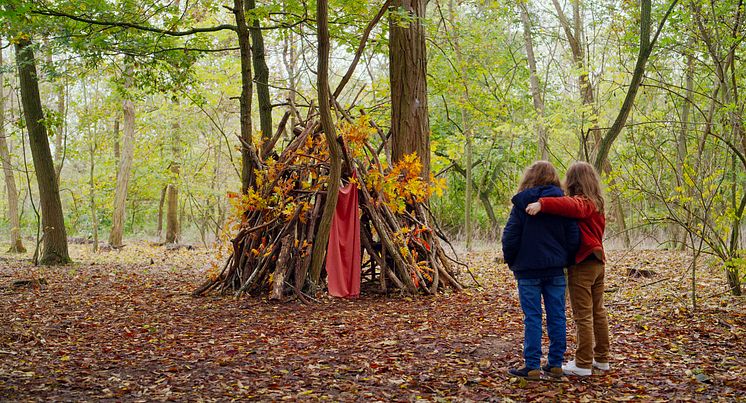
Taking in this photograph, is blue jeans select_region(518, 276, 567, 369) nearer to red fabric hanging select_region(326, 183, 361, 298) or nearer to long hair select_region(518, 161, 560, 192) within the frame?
long hair select_region(518, 161, 560, 192)

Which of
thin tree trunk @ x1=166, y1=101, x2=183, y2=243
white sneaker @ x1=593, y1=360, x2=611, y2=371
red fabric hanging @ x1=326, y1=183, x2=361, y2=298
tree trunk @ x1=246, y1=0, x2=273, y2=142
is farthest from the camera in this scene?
thin tree trunk @ x1=166, y1=101, x2=183, y2=243

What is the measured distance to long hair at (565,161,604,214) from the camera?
3793mm

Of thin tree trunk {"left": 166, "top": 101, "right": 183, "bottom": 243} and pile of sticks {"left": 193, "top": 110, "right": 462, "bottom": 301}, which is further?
thin tree trunk {"left": 166, "top": 101, "right": 183, "bottom": 243}

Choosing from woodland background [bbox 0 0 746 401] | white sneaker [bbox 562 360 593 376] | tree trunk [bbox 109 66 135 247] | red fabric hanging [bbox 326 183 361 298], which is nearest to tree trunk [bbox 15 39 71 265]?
woodland background [bbox 0 0 746 401]

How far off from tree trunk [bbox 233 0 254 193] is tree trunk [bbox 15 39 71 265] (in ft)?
12.5

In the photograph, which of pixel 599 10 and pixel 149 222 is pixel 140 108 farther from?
pixel 599 10

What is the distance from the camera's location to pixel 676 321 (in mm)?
5203

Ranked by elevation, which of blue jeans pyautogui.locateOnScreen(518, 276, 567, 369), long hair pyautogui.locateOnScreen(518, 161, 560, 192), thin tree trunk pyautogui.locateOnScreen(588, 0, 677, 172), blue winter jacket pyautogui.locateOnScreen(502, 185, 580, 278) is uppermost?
thin tree trunk pyautogui.locateOnScreen(588, 0, 677, 172)

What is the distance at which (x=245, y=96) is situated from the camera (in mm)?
7180

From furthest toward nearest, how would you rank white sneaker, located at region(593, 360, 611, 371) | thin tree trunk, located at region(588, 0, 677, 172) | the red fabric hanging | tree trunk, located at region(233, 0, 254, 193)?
tree trunk, located at region(233, 0, 254, 193), the red fabric hanging, thin tree trunk, located at region(588, 0, 677, 172), white sneaker, located at region(593, 360, 611, 371)

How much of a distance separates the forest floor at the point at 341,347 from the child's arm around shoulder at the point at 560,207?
97 cm

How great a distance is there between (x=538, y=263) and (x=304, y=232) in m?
3.58

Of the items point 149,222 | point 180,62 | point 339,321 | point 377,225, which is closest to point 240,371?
point 339,321

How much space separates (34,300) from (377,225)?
3.71m
